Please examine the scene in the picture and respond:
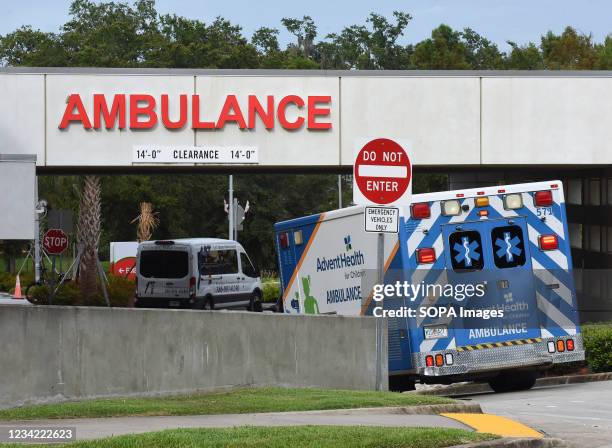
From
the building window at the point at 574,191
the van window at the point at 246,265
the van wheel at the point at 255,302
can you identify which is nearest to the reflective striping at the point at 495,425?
the building window at the point at 574,191

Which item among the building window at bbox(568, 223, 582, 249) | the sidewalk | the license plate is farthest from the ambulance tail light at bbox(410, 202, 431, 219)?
the building window at bbox(568, 223, 582, 249)

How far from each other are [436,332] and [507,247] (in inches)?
66.7

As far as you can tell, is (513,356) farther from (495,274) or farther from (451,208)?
(451,208)

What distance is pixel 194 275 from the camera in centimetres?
3344

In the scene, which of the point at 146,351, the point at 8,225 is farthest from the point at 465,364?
the point at 8,225

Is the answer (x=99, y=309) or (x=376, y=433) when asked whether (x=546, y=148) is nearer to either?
(x=99, y=309)

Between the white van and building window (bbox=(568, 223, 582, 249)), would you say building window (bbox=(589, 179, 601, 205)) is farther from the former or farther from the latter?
the white van

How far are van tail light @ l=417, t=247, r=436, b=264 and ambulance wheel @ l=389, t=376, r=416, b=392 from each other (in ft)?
6.51

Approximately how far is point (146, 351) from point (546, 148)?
13.3 meters

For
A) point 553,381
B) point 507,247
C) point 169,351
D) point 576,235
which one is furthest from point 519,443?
point 576,235

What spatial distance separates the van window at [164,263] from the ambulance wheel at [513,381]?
45.3 feet

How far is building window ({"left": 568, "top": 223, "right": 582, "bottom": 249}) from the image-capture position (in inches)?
1210

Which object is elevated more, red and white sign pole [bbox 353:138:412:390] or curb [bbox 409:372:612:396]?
red and white sign pole [bbox 353:138:412:390]

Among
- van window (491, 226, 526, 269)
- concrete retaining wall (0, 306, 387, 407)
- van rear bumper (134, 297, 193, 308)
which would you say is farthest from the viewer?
van rear bumper (134, 297, 193, 308)
